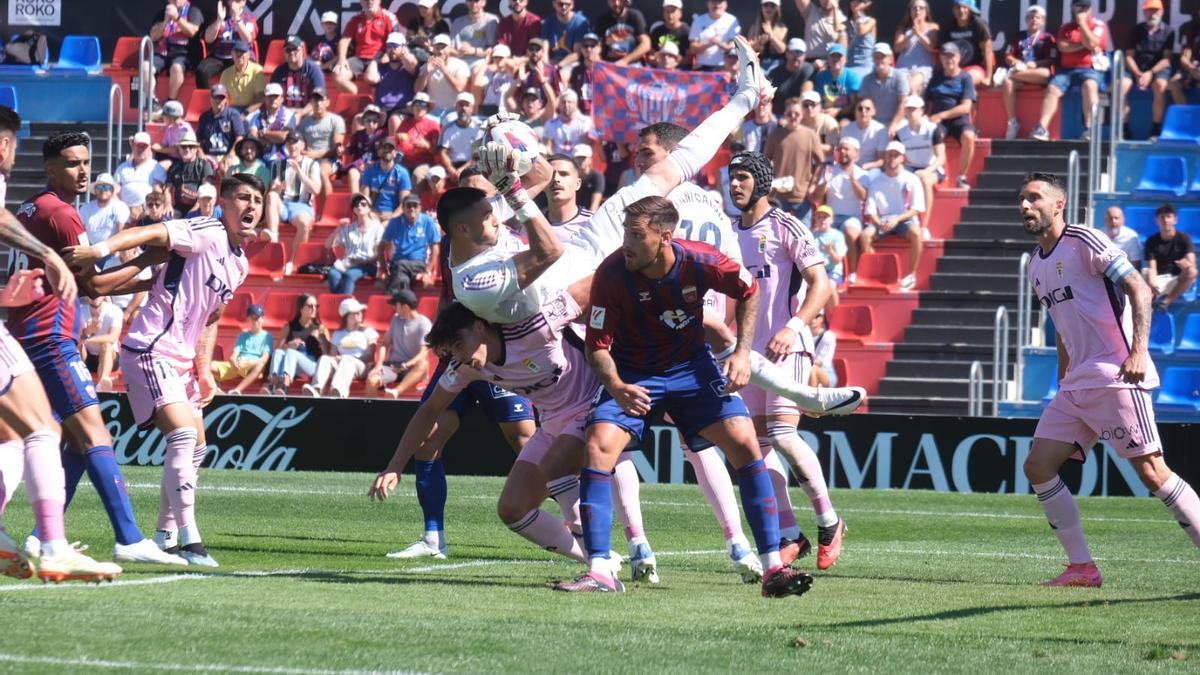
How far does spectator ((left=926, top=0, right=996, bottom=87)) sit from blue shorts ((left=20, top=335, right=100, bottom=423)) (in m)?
16.9

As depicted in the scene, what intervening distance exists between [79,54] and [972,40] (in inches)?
570

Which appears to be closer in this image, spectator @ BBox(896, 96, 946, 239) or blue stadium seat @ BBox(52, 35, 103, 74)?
spectator @ BBox(896, 96, 946, 239)

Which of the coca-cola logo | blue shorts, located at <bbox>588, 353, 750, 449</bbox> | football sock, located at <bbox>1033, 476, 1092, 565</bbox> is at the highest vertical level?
blue shorts, located at <bbox>588, 353, 750, 449</bbox>

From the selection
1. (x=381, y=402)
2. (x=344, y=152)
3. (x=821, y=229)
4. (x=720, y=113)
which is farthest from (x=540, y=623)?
(x=344, y=152)

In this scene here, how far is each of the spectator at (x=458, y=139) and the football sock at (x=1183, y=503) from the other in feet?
52.3

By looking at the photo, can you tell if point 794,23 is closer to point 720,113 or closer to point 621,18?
point 621,18

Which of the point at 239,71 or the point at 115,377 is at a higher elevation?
the point at 239,71

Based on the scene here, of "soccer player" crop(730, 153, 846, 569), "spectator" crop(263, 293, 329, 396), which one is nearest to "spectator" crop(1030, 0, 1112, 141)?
"spectator" crop(263, 293, 329, 396)

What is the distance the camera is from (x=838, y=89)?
2409cm

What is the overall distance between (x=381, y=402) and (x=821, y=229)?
607 centimetres

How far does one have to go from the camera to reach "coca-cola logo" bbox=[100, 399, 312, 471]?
20.4 m

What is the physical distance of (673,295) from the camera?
8.68 m

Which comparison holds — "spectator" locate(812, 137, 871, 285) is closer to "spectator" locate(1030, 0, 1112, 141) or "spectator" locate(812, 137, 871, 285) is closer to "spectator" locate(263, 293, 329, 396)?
"spectator" locate(1030, 0, 1112, 141)

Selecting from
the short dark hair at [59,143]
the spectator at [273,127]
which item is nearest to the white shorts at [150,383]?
the short dark hair at [59,143]
